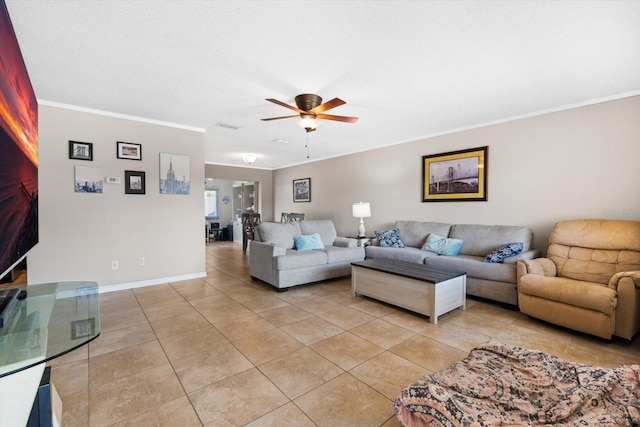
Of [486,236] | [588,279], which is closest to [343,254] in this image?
[486,236]

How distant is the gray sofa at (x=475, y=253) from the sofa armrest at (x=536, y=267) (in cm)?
22

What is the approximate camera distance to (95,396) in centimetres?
174

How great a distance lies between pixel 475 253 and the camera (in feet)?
13.4

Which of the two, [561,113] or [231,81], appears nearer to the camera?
[231,81]

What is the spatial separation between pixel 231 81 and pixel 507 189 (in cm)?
398

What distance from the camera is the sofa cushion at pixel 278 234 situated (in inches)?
172

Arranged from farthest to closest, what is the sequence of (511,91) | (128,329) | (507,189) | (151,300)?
(507,189)
(151,300)
(511,91)
(128,329)

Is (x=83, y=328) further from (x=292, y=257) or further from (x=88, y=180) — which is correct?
(x=88, y=180)

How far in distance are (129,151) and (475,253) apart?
5.21m

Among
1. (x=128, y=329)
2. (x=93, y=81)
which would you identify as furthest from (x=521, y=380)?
(x=93, y=81)

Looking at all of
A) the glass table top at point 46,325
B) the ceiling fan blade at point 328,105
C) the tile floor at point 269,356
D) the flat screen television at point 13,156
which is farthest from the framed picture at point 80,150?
the ceiling fan blade at point 328,105

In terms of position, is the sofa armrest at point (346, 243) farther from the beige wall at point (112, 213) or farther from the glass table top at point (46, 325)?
the glass table top at point (46, 325)

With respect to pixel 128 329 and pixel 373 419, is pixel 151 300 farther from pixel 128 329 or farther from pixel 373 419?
pixel 373 419

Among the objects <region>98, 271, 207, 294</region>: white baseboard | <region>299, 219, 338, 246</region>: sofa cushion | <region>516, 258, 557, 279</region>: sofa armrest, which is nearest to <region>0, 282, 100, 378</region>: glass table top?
<region>98, 271, 207, 294</region>: white baseboard
